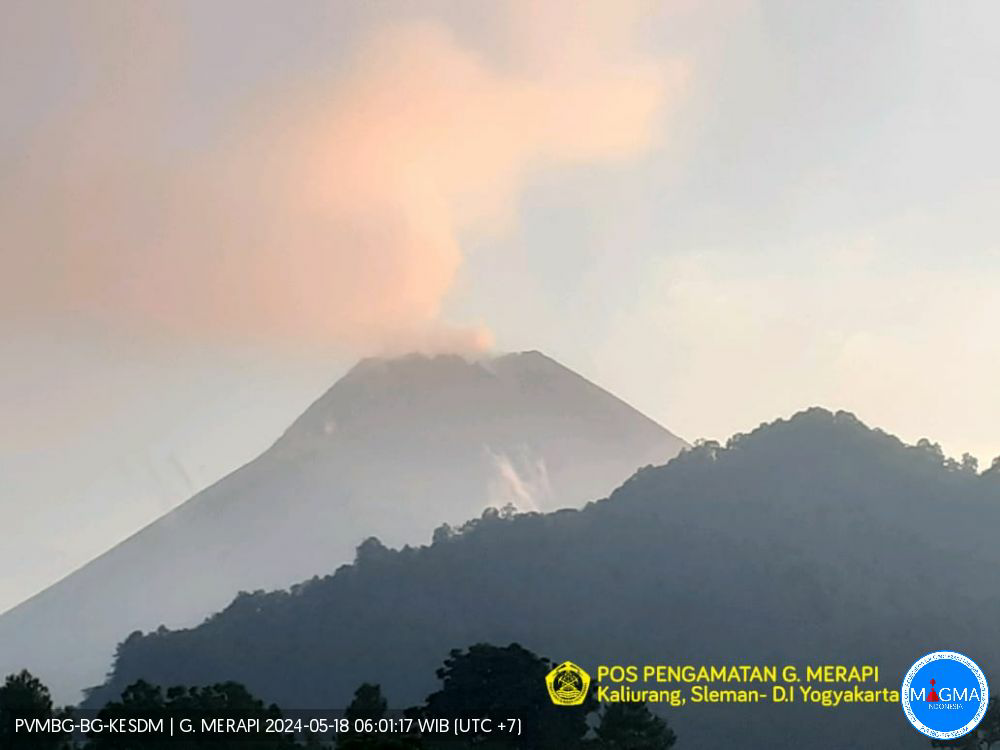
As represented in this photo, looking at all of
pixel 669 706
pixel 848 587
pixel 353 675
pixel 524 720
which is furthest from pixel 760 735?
pixel 524 720

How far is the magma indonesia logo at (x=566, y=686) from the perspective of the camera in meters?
78.1

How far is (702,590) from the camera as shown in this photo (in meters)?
146

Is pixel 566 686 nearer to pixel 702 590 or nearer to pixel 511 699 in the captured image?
pixel 511 699

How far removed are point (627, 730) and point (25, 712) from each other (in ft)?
104

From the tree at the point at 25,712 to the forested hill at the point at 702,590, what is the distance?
69.0 m

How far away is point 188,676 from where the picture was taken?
148m

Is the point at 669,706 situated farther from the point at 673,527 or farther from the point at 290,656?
the point at 290,656

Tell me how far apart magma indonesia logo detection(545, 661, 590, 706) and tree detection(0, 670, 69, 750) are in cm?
2713

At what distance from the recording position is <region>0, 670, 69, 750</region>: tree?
65312mm

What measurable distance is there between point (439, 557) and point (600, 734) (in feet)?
278
